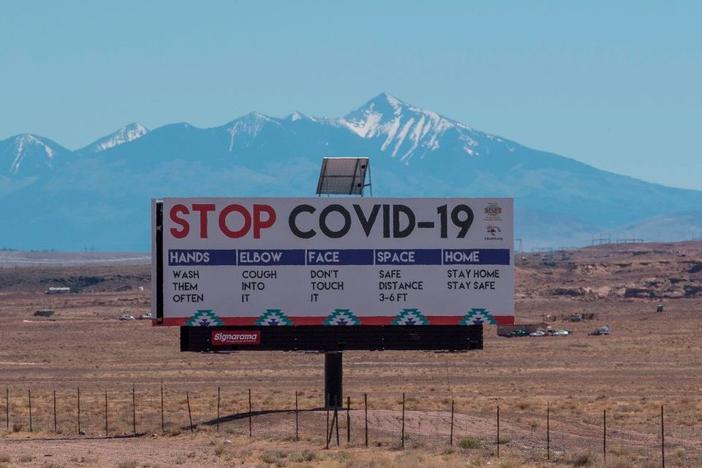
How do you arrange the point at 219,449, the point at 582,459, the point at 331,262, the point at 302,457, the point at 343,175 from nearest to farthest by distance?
1. the point at 582,459
2. the point at 302,457
3. the point at 219,449
4. the point at 331,262
5. the point at 343,175

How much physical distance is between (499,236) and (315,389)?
18603mm

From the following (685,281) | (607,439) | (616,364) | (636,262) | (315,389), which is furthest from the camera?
(636,262)

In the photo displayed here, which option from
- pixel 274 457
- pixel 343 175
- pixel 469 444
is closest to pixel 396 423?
pixel 469 444

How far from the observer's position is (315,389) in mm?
59469

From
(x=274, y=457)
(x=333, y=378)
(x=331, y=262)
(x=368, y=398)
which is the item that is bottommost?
(x=368, y=398)

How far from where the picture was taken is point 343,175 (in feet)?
151

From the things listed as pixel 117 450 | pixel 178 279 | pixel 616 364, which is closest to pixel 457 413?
pixel 178 279

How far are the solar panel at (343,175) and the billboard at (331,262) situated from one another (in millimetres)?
3221

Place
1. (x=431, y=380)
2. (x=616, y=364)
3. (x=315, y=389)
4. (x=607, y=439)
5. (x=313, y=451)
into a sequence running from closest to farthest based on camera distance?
(x=313, y=451) < (x=607, y=439) < (x=315, y=389) < (x=431, y=380) < (x=616, y=364)

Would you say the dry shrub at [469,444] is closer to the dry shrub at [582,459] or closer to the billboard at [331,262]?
the dry shrub at [582,459]

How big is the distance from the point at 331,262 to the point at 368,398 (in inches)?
462

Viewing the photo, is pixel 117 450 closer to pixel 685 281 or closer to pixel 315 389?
pixel 315 389

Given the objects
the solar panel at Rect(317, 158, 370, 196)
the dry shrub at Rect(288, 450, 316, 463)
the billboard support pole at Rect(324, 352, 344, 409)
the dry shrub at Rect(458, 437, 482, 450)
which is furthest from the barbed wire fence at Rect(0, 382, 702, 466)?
the solar panel at Rect(317, 158, 370, 196)

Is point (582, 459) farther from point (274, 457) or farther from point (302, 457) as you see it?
point (274, 457)
